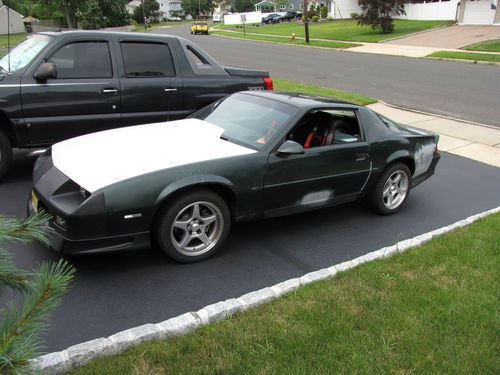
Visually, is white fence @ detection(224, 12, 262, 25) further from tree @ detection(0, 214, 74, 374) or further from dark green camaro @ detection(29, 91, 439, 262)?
tree @ detection(0, 214, 74, 374)

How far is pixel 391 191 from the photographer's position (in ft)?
18.6

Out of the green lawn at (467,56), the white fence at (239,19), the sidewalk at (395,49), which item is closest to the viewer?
the green lawn at (467,56)

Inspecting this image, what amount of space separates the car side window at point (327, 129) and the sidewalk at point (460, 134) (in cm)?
381

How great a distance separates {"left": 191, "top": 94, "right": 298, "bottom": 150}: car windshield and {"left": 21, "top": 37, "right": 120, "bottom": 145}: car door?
4.67ft

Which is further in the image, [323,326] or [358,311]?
[358,311]

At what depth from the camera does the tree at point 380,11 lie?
35487mm

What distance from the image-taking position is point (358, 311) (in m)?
3.49

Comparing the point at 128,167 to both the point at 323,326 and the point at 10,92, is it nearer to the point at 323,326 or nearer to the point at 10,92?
the point at 323,326

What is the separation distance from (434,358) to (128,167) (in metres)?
2.60

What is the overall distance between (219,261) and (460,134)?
7260 millimetres

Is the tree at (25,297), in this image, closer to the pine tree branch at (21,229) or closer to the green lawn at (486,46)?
the pine tree branch at (21,229)

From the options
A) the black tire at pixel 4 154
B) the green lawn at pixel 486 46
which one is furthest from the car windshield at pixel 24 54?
the green lawn at pixel 486 46

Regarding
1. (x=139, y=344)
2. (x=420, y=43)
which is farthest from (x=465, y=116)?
(x=420, y=43)

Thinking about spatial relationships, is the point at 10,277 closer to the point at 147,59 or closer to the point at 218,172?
the point at 218,172
